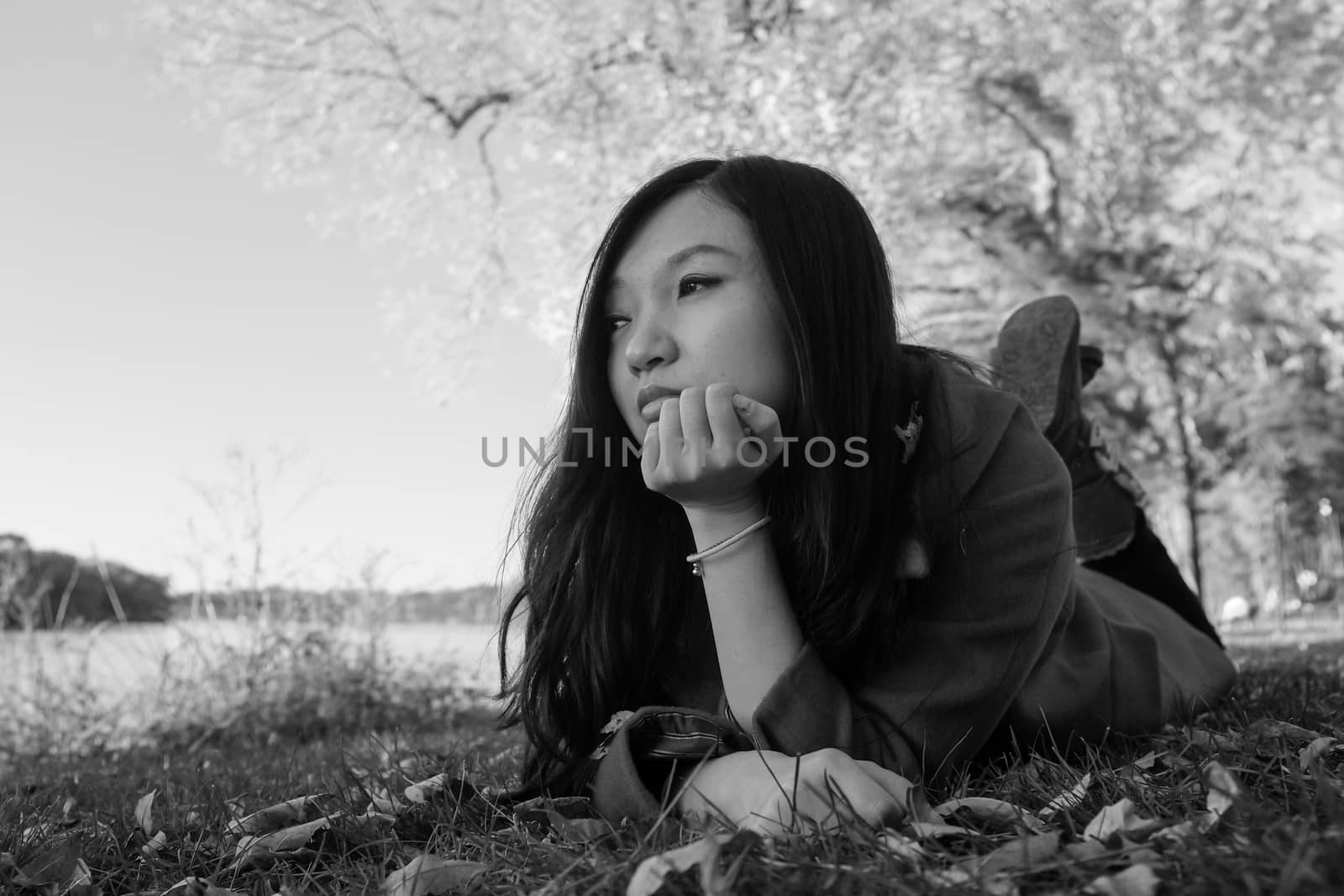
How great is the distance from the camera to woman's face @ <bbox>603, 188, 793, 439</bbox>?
1.91m

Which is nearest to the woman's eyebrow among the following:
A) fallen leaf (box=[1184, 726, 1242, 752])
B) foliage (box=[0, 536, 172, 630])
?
fallen leaf (box=[1184, 726, 1242, 752])

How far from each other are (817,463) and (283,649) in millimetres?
5197

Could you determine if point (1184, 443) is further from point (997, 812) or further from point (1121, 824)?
point (1121, 824)

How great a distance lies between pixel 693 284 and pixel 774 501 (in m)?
0.45

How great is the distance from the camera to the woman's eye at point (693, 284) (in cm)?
196

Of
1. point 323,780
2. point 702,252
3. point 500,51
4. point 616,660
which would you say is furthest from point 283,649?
point 500,51

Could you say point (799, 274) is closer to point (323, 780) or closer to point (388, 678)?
point (323, 780)

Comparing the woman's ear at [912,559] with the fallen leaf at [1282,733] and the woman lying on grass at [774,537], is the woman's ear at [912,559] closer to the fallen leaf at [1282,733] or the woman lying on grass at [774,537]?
the woman lying on grass at [774,537]

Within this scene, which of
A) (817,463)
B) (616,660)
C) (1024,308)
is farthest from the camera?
(1024,308)

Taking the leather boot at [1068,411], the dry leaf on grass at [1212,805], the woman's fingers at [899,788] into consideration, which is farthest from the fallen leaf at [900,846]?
the leather boot at [1068,411]

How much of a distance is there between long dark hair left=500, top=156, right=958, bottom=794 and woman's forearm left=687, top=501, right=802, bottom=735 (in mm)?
90

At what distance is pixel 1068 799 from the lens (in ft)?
4.87

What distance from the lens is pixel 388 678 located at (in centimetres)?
640

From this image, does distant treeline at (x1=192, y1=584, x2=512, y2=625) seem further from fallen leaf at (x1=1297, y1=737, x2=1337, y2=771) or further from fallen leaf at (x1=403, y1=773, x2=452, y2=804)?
fallen leaf at (x1=1297, y1=737, x2=1337, y2=771)
